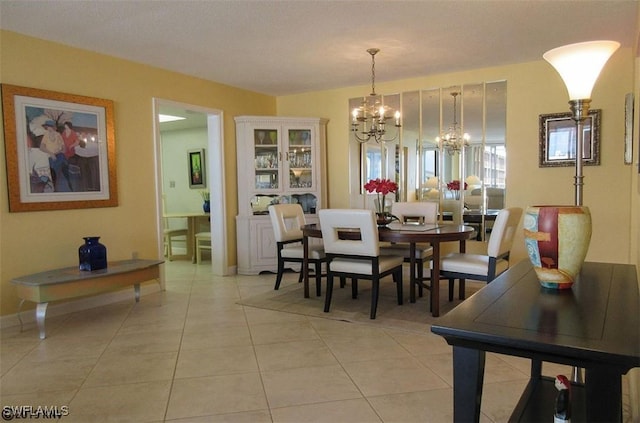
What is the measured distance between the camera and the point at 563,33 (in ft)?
11.6

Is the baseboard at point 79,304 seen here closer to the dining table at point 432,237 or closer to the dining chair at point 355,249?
the dining chair at point 355,249

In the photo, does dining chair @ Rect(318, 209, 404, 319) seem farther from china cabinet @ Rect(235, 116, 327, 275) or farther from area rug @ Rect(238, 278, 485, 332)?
china cabinet @ Rect(235, 116, 327, 275)

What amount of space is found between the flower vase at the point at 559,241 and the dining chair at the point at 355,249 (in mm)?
1895

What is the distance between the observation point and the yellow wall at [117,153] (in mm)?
3369

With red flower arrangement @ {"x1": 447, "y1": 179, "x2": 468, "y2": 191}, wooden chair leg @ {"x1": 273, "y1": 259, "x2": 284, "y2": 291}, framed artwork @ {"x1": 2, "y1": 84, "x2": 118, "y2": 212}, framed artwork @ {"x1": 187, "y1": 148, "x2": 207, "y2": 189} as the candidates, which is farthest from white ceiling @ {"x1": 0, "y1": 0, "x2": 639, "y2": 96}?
framed artwork @ {"x1": 187, "y1": 148, "x2": 207, "y2": 189}

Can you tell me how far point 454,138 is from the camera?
189 inches

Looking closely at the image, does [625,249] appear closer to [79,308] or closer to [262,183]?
[262,183]

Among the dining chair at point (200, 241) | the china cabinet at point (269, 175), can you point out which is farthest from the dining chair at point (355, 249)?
the dining chair at point (200, 241)

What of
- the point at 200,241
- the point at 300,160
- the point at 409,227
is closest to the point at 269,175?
the point at 300,160

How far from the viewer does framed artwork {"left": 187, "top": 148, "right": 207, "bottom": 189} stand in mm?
7250

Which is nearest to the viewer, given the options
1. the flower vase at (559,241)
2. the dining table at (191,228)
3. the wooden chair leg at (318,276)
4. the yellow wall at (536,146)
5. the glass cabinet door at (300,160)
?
the flower vase at (559,241)

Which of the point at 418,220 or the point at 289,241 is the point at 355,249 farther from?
the point at 418,220

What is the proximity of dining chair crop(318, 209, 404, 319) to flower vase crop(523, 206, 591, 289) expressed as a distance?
1.90 meters

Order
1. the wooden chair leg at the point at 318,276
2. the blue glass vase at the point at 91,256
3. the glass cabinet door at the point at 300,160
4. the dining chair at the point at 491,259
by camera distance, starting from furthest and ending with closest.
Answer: the glass cabinet door at the point at 300,160, the wooden chair leg at the point at 318,276, the blue glass vase at the point at 91,256, the dining chair at the point at 491,259
